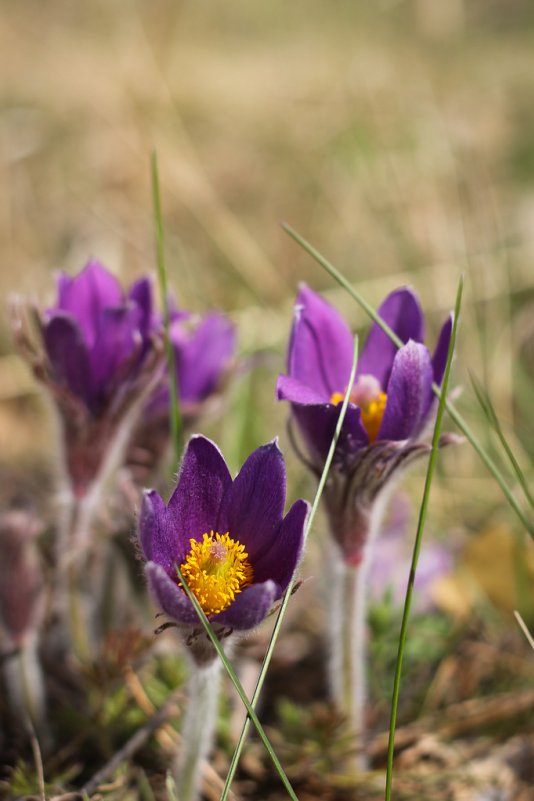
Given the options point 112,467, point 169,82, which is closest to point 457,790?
point 112,467

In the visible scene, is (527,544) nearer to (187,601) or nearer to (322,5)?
(187,601)

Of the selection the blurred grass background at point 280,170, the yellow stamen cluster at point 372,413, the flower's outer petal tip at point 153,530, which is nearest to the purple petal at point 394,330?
the yellow stamen cluster at point 372,413

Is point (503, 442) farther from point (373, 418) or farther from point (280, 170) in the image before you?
point (280, 170)

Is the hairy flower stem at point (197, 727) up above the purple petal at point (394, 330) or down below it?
below

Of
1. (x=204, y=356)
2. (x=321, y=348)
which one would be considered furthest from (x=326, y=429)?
(x=204, y=356)

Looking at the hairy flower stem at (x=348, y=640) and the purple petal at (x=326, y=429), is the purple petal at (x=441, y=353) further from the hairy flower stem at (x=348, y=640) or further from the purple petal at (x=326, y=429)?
the hairy flower stem at (x=348, y=640)

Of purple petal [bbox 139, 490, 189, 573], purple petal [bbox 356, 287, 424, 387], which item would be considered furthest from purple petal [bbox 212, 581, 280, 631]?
purple petal [bbox 356, 287, 424, 387]

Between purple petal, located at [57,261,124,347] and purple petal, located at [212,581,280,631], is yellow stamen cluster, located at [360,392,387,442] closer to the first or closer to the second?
purple petal, located at [212,581,280,631]
